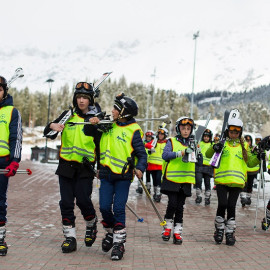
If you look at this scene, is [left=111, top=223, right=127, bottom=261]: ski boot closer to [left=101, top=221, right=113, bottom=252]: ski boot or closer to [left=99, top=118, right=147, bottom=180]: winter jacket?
[left=101, top=221, right=113, bottom=252]: ski boot

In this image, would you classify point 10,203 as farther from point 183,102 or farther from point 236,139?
point 183,102

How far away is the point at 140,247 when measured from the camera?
583 centimetres

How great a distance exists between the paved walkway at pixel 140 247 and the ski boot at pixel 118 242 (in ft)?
0.30

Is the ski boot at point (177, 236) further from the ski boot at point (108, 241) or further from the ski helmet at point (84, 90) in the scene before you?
the ski helmet at point (84, 90)

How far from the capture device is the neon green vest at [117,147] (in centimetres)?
528

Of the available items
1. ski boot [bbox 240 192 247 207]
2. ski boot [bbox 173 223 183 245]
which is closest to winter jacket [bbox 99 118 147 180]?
ski boot [bbox 173 223 183 245]

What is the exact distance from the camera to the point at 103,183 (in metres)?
5.31

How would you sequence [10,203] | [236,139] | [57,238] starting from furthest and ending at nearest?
A: 1. [10,203]
2. [236,139]
3. [57,238]

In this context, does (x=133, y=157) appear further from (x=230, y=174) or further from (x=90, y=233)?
(x=230, y=174)

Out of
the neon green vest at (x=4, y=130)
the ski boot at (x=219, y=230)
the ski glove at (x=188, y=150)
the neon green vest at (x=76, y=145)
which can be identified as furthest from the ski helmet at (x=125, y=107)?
the ski boot at (x=219, y=230)

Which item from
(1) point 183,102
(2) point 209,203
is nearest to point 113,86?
(1) point 183,102

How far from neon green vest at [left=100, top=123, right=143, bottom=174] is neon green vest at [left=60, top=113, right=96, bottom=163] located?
0.19 meters

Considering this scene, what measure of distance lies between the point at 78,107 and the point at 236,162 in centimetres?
259

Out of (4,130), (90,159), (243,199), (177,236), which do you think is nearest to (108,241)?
(90,159)
